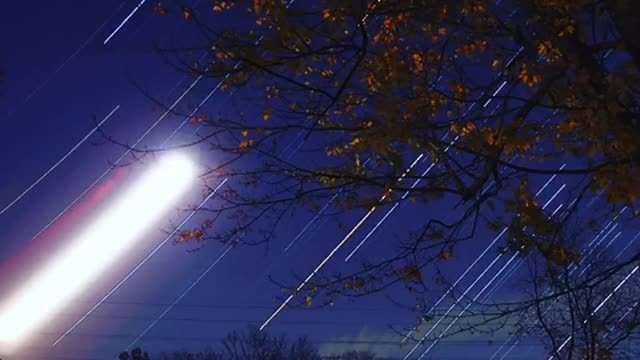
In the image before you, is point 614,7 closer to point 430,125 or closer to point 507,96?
point 507,96

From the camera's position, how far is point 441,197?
926 centimetres

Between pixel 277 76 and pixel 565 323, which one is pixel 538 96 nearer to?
Result: pixel 277 76

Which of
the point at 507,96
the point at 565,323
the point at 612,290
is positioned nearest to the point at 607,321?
the point at 565,323

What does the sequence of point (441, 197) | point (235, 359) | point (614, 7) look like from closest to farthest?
point (614, 7)
point (441, 197)
point (235, 359)

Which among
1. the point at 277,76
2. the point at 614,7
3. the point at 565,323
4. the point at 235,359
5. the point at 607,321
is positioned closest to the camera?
the point at 614,7

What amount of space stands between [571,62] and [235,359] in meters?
57.6

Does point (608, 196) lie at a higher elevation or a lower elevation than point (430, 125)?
lower

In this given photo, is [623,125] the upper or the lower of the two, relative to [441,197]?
lower

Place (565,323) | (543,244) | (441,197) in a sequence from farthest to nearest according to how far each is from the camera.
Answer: (565,323), (543,244), (441,197)

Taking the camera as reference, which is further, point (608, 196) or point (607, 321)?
point (607, 321)

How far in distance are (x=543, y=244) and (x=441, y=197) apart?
1314 mm

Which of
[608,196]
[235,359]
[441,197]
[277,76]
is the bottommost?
[608,196]

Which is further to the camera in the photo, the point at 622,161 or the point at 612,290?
the point at 612,290

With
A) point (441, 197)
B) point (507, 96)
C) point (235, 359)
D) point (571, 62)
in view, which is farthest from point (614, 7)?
point (235, 359)
